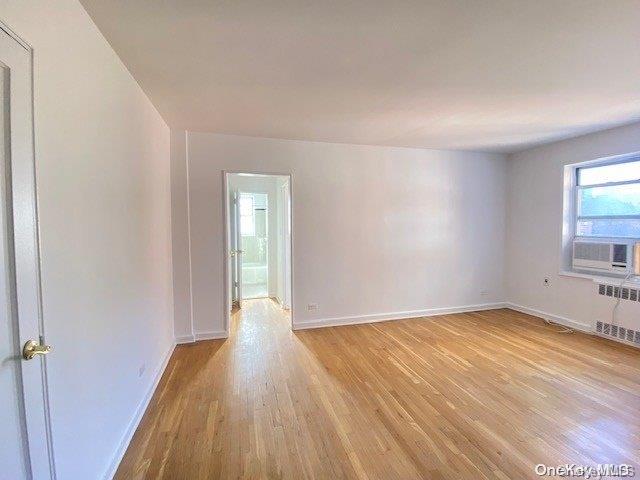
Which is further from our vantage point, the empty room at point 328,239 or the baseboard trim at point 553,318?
the baseboard trim at point 553,318

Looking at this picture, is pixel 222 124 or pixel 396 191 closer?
A: pixel 222 124

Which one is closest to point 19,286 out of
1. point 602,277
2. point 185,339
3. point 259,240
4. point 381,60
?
point 381,60

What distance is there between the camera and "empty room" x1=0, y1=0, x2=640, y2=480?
127 centimetres

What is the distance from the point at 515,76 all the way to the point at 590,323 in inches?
133

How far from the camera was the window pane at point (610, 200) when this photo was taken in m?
3.48

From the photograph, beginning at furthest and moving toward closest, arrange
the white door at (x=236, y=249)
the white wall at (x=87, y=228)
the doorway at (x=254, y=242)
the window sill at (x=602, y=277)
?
the doorway at (x=254, y=242) → the white door at (x=236, y=249) → the window sill at (x=602, y=277) → the white wall at (x=87, y=228)

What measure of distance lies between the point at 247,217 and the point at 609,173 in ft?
19.5

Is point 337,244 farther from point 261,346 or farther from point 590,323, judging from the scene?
point 590,323

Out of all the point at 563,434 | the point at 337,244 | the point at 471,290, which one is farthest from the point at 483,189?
the point at 563,434

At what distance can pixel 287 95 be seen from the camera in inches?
97.7

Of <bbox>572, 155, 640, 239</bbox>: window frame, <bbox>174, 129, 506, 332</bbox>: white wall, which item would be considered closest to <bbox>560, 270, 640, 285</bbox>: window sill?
<bbox>572, 155, 640, 239</bbox>: window frame

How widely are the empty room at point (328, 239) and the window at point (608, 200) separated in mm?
31

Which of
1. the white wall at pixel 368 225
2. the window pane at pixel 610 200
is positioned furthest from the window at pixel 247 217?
the window pane at pixel 610 200

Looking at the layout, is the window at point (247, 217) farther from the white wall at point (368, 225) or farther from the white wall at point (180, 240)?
the white wall at point (180, 240)
